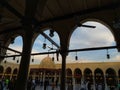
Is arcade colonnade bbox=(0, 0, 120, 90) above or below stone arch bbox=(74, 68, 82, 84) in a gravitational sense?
above

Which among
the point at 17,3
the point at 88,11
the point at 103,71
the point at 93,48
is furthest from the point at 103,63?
the point at 17,3

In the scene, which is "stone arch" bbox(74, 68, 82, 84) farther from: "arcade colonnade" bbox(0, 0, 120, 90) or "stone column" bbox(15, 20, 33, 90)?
"stone column" bbox(15, 20, 33, 90)

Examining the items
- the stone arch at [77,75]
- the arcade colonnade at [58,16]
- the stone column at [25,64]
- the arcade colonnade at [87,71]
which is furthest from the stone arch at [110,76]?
the stone column at [25,64]

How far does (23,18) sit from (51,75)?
26.7 meters

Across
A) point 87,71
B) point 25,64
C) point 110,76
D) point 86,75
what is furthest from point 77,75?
point 25,64

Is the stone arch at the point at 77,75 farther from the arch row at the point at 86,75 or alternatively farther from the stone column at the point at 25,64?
the stone column at the point at 25,64

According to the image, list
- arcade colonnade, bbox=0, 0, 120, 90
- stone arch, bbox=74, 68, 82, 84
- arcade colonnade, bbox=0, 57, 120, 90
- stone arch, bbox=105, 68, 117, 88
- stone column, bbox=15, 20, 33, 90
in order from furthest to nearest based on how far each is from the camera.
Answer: stone arch, bbox=74, 68, 82, 84 < stone arch, bbox=105, 68, 117, 88 < arcade colonnade, bbox=0, 57, 120, 90 < arcade colonnade, bbox=0, 0, 120, 90 < stone column, bbox=15, 20, 33, 90

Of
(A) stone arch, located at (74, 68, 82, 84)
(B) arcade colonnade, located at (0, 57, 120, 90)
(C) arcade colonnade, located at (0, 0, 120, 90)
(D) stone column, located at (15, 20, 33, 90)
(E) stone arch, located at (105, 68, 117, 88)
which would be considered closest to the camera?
(D) stone column, located at (15, 20, 33, 90)

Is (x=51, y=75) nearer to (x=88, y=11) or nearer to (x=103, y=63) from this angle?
(x=103, y=63)

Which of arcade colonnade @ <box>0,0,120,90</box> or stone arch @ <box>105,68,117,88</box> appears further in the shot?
stone arch @ <box>105,68,117,88</box>

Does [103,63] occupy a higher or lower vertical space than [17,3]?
lower

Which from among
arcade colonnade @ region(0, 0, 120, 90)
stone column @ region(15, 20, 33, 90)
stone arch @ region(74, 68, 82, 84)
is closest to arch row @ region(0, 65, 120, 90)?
stone arch @ region(74, 68, 82, 84)

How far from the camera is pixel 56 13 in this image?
8883 mm

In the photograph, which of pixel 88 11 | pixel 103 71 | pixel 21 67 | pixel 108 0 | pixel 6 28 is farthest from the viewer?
pixel 103 71
